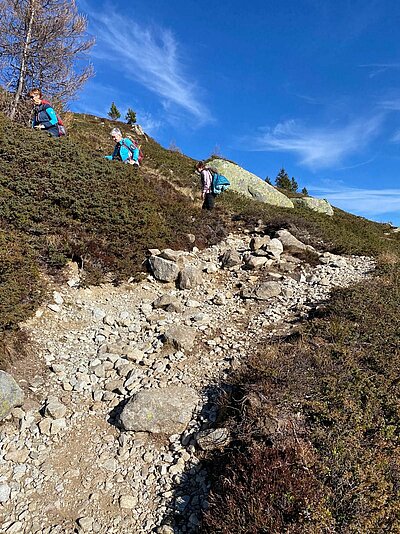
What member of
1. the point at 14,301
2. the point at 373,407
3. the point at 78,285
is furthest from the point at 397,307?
the point at 14,301

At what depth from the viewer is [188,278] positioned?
9.77m

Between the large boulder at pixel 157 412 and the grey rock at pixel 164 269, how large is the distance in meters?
4.40

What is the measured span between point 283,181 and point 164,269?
154ft

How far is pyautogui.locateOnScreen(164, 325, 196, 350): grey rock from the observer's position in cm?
705

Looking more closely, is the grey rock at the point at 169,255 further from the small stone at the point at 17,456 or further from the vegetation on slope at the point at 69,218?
the small stone at the point at 17,456

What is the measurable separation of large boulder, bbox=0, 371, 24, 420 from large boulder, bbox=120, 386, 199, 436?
1684 mm

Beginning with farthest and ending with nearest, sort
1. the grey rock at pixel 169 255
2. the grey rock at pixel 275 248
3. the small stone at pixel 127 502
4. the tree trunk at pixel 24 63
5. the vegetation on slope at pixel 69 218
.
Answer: the tree trunk at pixel 24 63, the grey rock at pixel 275 248, the grey rock at pixel 169 255, the vegetation on slope at pixel 69 218, the small stone at pixel 127 502

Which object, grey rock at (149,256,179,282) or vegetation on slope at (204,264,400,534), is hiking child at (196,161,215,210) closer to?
grey rock at (149,256,179,282)

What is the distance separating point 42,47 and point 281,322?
14.6 metres

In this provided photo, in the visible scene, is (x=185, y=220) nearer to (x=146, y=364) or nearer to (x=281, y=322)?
(x=281, y=322)

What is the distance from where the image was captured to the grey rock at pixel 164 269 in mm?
9734

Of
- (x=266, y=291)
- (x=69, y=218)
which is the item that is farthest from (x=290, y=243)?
(x=69, y=218)

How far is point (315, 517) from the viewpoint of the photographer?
337cm

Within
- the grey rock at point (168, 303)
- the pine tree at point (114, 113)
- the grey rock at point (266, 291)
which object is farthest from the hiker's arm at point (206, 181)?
the pine tree at point (114, 113)
